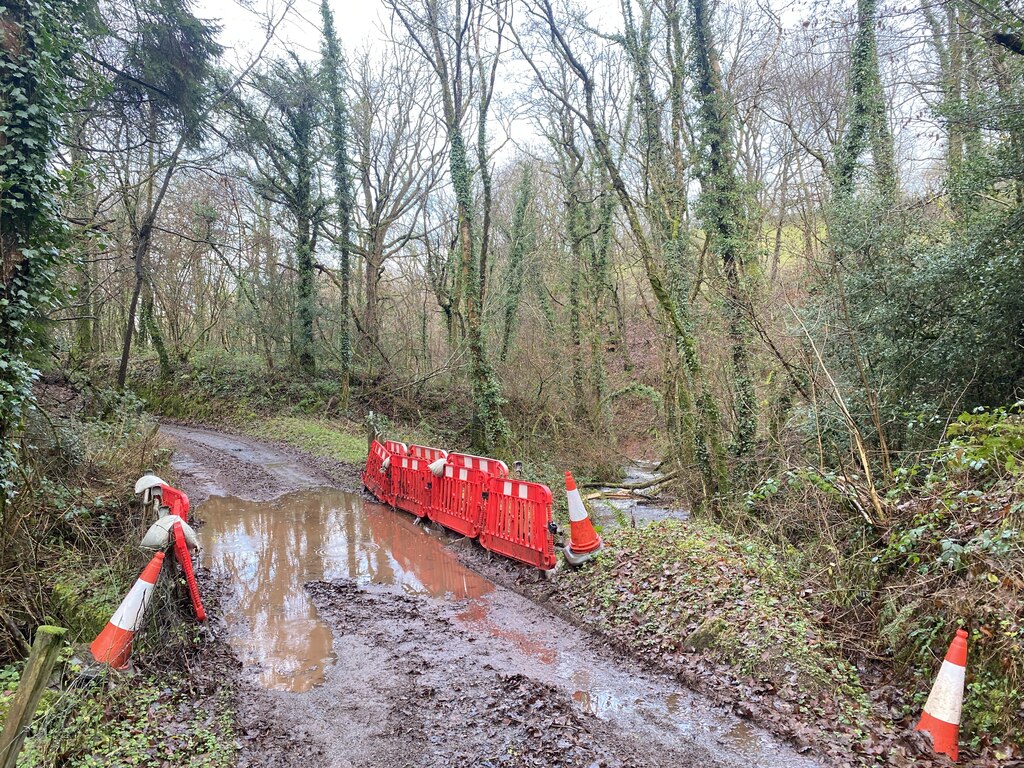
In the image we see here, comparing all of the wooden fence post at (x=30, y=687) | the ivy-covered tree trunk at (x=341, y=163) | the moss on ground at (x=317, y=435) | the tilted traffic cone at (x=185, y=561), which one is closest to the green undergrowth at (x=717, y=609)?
the tilted traffic cone at (x=185, y=561)

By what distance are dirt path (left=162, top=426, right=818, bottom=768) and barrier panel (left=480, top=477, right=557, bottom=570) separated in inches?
26.1

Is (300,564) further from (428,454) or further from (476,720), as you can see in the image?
(476,720)

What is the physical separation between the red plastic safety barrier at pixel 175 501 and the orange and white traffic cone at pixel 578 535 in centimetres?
460

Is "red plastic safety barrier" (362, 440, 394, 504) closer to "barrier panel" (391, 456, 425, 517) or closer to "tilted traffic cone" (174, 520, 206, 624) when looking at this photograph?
"barrier panel" (391, 456, 425, 517)

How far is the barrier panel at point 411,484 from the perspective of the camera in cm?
1009

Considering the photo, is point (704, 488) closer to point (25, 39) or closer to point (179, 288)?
point (25, 39)

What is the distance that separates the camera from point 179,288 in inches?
1044

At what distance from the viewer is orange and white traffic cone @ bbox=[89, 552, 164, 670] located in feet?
14.6

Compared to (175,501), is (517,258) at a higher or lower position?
higher

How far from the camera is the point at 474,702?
435cm

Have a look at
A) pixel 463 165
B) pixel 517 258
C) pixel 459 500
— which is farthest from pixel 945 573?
pixel 517 258

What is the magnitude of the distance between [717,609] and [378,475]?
8341 mm

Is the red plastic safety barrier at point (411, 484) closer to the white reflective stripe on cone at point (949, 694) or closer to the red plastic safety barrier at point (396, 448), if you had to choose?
the red plastic safety barrier at point (396, 448)

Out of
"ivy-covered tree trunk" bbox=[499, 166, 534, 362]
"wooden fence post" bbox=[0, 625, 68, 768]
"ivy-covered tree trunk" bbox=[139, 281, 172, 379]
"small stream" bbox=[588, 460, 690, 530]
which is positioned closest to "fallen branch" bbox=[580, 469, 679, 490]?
"small stream" bbox=[588, 460, 690, 530]
